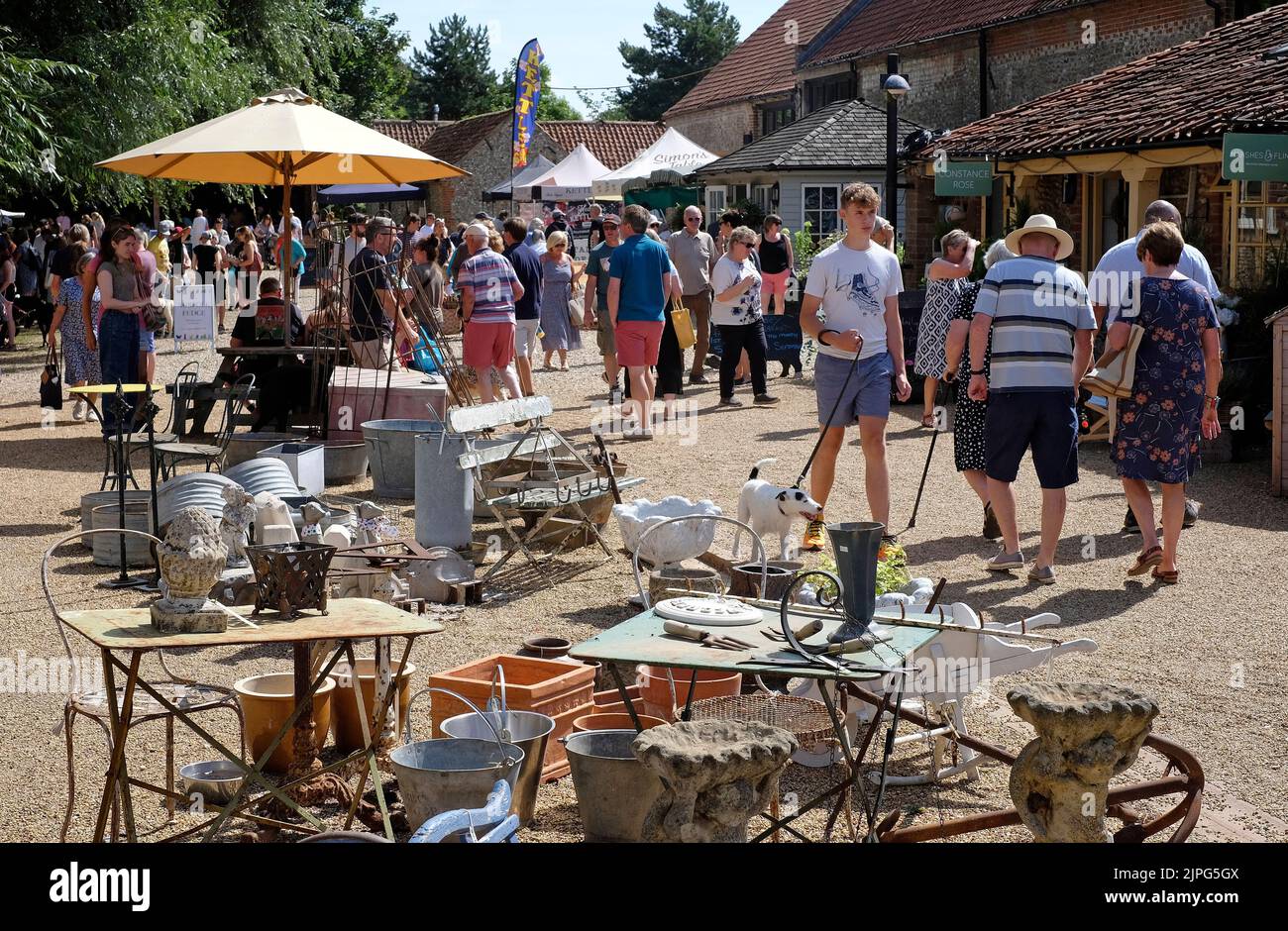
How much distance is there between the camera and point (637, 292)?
37.8 feet

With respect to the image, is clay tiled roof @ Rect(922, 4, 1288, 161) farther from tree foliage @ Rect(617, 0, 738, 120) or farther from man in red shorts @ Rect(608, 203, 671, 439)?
tree foliage @ Rect(617, 0, 738, 120)

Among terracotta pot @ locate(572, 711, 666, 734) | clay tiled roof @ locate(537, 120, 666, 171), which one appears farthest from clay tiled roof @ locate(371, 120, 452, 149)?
terracotta pot @ locate(572, 711, 666, 734)

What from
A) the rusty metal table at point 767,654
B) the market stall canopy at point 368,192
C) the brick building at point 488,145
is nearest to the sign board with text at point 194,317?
the market stall canopy at point 368,192

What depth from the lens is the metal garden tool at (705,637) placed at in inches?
155

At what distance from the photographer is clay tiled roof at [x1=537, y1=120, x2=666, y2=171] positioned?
5606cm

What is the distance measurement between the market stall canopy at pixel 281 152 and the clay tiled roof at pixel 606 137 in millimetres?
44327

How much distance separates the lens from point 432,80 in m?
80.9

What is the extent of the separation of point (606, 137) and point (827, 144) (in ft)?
106

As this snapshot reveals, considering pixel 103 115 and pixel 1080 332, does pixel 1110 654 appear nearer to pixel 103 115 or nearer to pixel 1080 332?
pixel 1080 332

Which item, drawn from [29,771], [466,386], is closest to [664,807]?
[29,771]

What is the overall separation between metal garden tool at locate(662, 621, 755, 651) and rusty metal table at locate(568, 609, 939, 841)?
0.02m

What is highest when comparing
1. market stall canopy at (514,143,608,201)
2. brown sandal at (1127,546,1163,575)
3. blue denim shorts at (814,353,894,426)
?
market stall canopy at (514,143,608,201)
